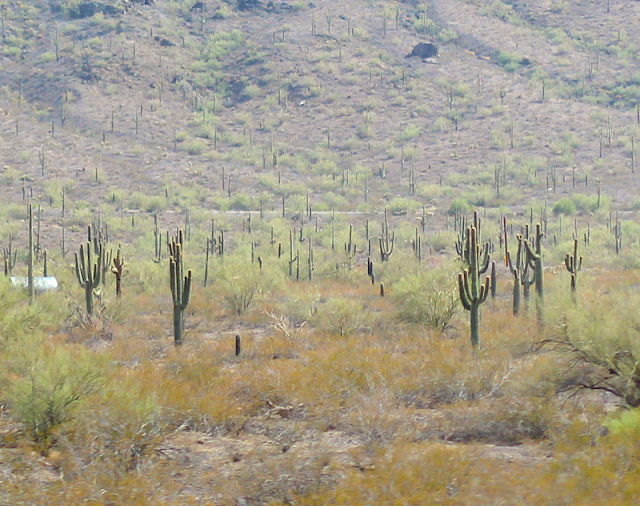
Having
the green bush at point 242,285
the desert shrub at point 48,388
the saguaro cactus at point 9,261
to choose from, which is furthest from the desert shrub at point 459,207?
the desert shrub at point 48,388

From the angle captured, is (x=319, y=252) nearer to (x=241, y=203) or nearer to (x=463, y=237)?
(x=463, y=237)

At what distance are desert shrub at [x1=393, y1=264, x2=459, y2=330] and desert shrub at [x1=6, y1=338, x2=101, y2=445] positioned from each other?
1068cm

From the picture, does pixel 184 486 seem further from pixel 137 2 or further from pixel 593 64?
pixel 137 2

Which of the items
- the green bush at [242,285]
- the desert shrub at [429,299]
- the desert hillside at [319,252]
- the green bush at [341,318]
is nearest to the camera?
the desert hillside at [319,252]

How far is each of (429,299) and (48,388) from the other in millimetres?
11778

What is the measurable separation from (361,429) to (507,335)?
7.36 m

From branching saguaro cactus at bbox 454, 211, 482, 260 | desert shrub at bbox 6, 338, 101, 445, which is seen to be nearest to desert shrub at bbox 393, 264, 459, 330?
branching saguaro cactus at bbox 454, 211, 482, 260

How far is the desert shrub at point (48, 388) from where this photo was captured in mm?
9281


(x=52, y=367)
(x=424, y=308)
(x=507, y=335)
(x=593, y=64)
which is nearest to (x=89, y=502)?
(x=52, y=367)

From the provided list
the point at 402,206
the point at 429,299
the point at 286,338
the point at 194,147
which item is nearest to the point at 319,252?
the point at 402,206

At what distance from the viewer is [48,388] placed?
369 inches

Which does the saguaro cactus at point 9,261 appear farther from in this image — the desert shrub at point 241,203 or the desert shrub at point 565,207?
the desert shrub at point 565,207

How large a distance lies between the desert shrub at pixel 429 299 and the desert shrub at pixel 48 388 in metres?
10.7

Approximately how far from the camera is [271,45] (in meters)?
101
